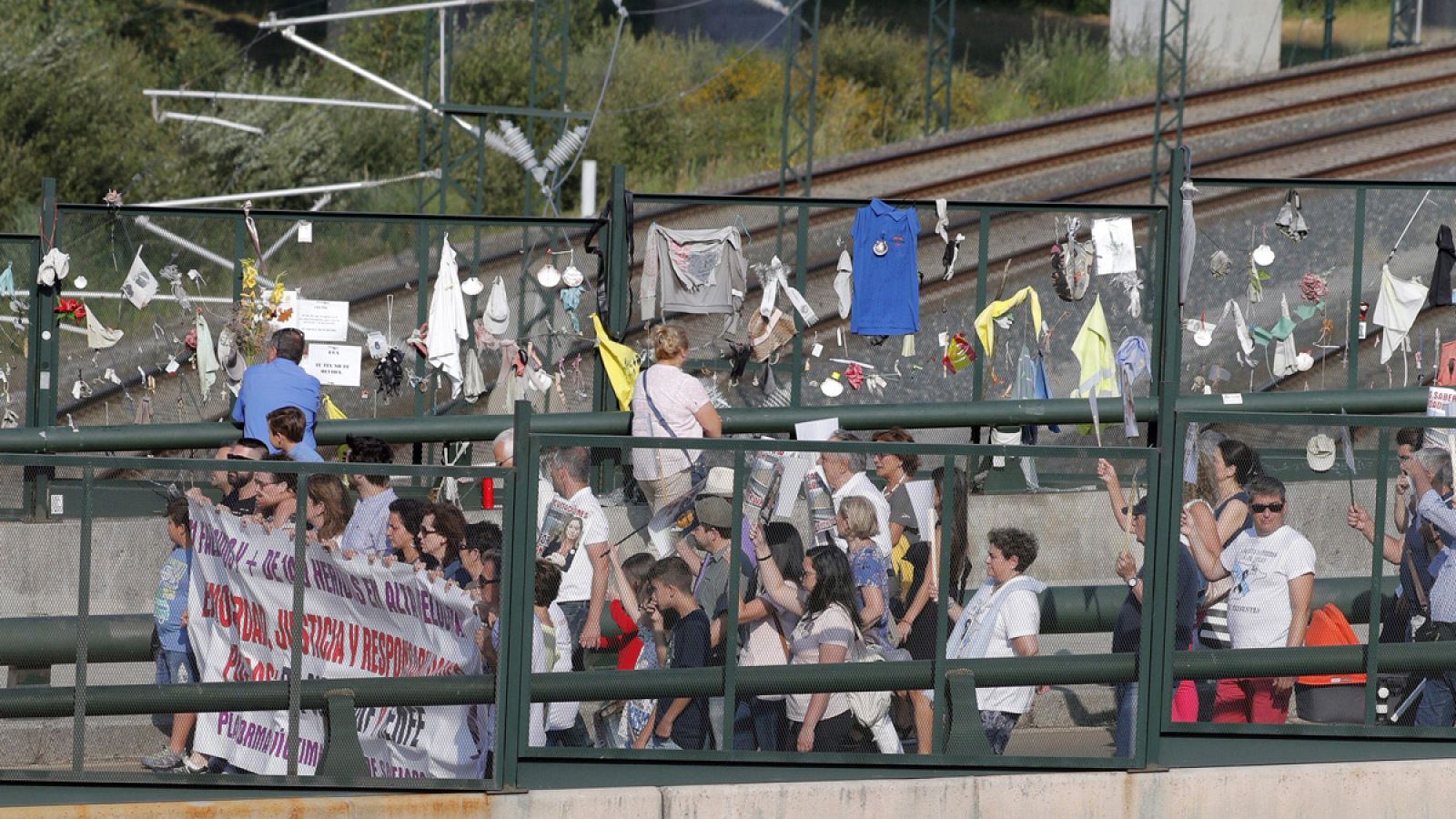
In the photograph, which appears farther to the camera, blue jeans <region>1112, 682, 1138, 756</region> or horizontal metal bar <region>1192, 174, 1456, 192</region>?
horizontal metal bar <region>1192, 174, 1456, 192</region>

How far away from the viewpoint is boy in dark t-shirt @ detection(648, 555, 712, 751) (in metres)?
7.68

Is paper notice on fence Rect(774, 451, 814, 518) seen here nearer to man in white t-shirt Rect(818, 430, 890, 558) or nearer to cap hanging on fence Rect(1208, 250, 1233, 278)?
man in white t-shirt Rect(818, 430, 890, 558)

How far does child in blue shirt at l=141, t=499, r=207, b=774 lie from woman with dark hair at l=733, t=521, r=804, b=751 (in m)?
2.21

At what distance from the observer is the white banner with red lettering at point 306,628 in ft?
24.5

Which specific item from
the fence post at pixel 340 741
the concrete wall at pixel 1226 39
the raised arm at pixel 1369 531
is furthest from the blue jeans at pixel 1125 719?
the concrete wall at pixel 1226 39

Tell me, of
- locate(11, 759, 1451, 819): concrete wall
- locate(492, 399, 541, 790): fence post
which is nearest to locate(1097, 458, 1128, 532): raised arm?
locate(11, 759, 1451, 819): concrete wall

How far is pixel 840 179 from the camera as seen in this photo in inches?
903

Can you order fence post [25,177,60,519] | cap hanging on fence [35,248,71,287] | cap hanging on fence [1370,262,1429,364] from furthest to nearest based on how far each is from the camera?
cap hanging on fence [1370,262,1429,364] < fence post [25,177,60,519] < cap hanging on fence [35,248,71,287]

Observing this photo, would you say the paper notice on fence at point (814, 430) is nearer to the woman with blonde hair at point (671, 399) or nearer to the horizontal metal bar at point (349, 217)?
the woman with blonde hair at point (671, 399)

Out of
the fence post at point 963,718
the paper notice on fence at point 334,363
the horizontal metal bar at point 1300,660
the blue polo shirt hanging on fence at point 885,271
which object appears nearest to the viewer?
the fence post at point 963,718

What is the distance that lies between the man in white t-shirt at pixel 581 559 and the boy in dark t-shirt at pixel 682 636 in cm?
23

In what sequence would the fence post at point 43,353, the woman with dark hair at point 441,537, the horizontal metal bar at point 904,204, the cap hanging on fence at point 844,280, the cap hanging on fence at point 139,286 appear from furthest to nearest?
the cap hanging on fence at point 844,280
the cap hanging on fence at point 139,286
the horizontal metal bar at point 904,204
the fence post at point 43,353
the woman with dark hair at point 441,537

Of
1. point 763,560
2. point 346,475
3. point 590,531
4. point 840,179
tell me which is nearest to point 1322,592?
point 763,560

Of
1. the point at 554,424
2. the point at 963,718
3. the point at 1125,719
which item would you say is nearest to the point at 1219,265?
the point at 554,424
